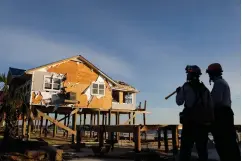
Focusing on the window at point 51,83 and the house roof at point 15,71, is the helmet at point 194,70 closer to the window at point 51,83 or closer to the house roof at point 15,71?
the window at point 51,83

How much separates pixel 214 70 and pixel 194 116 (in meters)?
1.04

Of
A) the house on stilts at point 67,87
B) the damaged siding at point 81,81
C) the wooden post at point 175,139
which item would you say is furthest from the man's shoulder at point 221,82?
the damaged siding at point 81,81

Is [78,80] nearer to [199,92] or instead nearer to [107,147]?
[107,147]

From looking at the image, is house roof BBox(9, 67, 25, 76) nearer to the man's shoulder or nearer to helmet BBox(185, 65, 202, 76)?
helmet BBox(185, 65, 202, 76)

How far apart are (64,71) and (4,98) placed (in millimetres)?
11871

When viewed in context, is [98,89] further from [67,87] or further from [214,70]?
[214,70]

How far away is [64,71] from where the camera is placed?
26.4m

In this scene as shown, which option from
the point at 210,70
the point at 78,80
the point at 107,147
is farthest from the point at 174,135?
the point at 78,80

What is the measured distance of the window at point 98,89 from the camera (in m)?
27.6

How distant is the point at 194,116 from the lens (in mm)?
4816

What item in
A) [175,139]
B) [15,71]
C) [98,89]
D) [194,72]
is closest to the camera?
[194,72]

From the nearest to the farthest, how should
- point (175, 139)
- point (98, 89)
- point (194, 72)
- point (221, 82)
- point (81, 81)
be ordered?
point (221, 82), point (194, 72), point (175, 139), point (81, 81), point (98, 89)

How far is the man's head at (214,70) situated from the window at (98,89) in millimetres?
22744

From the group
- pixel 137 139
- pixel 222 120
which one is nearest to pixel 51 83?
pixel 137 139
